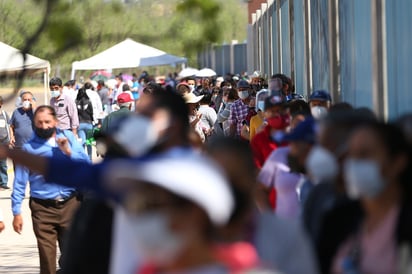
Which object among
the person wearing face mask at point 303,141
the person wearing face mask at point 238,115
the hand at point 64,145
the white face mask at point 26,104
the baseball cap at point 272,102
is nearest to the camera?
Answer: the person wearing face mask at point 303,141

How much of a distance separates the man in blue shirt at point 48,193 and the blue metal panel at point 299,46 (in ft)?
24.8

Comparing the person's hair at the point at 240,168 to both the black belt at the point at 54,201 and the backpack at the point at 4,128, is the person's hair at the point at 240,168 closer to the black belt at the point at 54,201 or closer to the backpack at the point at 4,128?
the black belt at the point at 54,201

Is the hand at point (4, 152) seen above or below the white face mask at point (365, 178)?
above

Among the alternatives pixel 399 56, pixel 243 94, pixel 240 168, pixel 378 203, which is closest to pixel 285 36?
pixel 243 94

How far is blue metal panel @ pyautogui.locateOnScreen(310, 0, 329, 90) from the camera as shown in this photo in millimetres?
15070

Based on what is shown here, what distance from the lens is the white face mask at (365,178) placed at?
203 inches

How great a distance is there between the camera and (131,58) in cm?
3766

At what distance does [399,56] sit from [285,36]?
13913mm

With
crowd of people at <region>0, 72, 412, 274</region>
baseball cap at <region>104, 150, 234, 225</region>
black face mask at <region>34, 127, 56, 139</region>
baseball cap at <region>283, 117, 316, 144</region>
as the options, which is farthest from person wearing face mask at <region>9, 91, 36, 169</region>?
baseball cap at <region>104, 150, 234, 225</region>

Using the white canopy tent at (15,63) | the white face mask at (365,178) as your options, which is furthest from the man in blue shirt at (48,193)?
the white face mask at (365,178)

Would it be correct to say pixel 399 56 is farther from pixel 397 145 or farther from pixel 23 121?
pixel 23 121

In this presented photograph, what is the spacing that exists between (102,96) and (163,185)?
38.0 meters

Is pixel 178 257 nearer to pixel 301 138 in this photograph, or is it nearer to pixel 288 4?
pixel 301 138

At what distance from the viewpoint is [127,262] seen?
568cm
